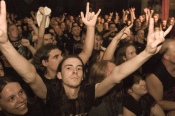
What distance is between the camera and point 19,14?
15.8 metres

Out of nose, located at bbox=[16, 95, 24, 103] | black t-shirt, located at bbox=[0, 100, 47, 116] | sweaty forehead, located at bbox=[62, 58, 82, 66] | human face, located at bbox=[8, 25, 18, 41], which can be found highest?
sweaty forehead, located at bbox=[62, 58, 82, 66]

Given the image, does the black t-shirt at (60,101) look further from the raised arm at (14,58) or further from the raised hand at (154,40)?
the raised hand at (154,40)

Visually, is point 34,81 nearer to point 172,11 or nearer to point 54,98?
point 54,98

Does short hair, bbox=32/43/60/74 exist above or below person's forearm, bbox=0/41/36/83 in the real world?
below

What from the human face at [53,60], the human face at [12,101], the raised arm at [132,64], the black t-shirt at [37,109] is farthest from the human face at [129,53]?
the human face at [12,101]

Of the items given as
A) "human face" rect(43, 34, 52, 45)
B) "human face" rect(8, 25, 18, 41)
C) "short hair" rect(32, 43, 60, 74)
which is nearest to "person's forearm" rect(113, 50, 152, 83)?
"short hair" rect(32, 43, 60, 74)

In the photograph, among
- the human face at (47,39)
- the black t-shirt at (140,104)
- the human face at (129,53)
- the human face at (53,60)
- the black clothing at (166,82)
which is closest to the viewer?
the black t-shirt at (140,104)

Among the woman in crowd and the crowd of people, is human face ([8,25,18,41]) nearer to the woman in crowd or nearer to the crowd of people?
the crowd of people

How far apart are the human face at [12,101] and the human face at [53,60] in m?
0.80

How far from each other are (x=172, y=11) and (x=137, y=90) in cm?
977

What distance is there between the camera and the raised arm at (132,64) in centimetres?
171

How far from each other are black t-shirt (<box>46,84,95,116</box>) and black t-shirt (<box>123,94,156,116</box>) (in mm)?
374

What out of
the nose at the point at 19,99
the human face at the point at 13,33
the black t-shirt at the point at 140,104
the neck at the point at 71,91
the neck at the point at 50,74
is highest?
the human face at the point at 13,33

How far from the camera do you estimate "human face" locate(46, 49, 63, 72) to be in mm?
2676
